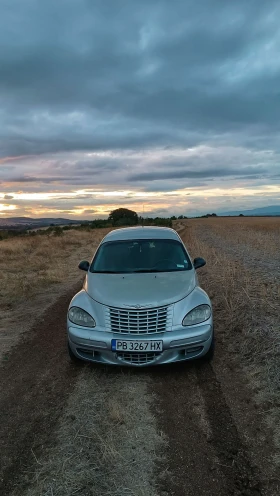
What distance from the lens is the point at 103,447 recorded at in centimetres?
313

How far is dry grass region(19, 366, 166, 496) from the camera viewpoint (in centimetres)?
271

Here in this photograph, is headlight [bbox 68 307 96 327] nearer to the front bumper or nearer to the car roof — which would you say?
the front bumper

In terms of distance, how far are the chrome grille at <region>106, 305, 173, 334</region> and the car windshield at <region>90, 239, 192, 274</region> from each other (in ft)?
4.19

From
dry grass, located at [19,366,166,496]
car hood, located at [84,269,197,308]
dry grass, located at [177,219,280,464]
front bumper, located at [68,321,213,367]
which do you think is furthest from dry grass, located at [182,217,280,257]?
dry grass, located at [19,366,166,496]

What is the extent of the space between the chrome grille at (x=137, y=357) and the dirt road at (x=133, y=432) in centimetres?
24

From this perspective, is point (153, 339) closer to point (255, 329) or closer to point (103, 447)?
point (103, 447)

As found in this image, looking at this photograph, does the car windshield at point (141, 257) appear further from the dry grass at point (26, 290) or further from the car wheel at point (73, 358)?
the dry grass at point (26, 290)

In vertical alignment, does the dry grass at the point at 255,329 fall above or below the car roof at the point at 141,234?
below

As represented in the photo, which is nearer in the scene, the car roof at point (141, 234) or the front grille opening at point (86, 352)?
the front grille opening at point (86, 352)

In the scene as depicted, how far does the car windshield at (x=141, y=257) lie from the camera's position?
583cm

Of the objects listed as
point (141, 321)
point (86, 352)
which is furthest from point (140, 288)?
point (86, 352)

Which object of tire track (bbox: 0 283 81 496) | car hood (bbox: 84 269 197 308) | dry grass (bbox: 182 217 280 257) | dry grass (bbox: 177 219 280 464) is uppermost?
car hood (bbox: 84 269 197 308)

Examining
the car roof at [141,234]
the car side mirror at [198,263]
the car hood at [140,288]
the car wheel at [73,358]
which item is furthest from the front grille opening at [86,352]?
the car roof at [141,234]

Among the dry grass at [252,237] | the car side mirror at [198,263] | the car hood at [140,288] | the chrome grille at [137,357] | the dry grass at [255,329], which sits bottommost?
the dry grass at [252,237]
